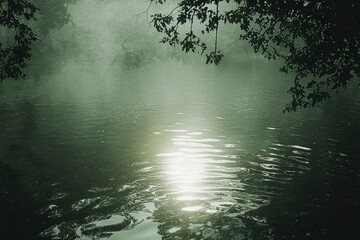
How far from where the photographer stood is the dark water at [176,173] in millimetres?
10242

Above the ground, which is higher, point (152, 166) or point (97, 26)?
point (97, 26)

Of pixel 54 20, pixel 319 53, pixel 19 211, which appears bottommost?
pixel 19 211

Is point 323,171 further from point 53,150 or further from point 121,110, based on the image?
point 121,110

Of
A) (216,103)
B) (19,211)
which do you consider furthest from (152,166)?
(216,103)

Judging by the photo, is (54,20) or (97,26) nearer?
(54,20)

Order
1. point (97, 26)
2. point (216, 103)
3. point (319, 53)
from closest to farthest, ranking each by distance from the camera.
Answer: point (319, 53) < point (216, 103) < point (97, 26)

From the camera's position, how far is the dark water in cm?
1024

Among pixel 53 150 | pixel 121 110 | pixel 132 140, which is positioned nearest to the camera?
pixel 53 150

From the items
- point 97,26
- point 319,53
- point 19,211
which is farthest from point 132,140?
point 97,26

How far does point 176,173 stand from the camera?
14.8 meters

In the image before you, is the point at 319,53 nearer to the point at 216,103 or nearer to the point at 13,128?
the point at 13,128

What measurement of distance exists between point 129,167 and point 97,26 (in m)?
62.4

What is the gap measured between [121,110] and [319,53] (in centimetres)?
2226

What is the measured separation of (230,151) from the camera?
18.6 meters
